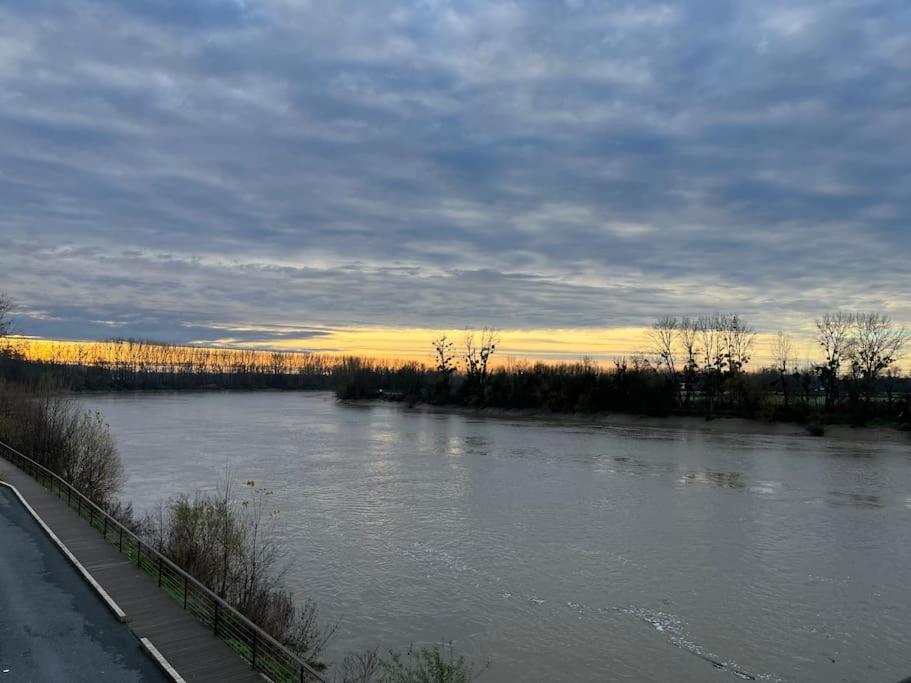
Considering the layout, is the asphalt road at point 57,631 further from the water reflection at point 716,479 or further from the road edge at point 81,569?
the water reflection at point 716,479

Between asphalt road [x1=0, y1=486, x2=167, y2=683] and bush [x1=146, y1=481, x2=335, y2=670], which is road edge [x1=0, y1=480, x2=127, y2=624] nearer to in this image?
asphalt road [x1=0, y1=486, x2=167, y2=683]

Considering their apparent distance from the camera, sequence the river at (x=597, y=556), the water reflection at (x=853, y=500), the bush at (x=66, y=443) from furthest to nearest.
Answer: the water reflection at (x=853, y=500)
the bush at (x=66, y=443)
the river at (x=597, y=556)

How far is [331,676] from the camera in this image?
1105 centimetres

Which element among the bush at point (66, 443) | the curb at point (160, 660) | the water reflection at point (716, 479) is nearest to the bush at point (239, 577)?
the curb at point (160, 660)

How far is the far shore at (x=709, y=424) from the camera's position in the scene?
5896 cm

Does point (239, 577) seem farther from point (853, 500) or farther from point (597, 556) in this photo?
point (853, 500)

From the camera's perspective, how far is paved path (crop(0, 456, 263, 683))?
8.82 m

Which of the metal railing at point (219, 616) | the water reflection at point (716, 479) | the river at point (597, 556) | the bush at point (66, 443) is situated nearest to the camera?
the metal railing at point (219, 616)

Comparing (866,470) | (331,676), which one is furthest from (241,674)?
(866,470)

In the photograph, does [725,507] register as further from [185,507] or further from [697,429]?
[697,429]

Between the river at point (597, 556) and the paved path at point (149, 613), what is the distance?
10.6 feet

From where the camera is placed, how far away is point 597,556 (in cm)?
1839

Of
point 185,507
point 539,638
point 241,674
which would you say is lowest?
point 539,638

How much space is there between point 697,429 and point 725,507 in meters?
44.7
